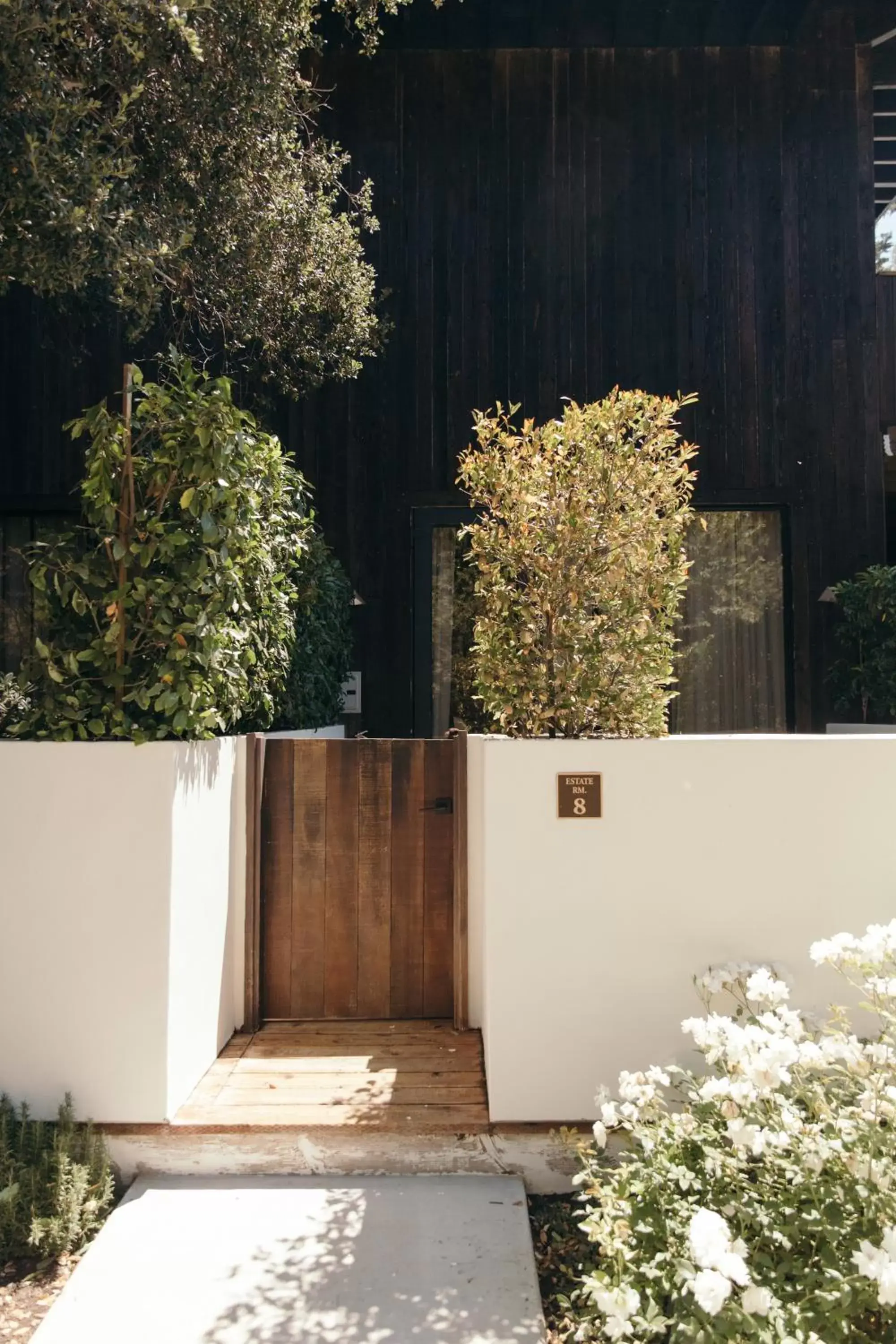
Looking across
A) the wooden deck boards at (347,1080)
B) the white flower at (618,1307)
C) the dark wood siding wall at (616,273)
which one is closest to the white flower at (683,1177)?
the white flower at (618,1307)

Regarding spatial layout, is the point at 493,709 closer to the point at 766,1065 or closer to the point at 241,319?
the point at 766,1065

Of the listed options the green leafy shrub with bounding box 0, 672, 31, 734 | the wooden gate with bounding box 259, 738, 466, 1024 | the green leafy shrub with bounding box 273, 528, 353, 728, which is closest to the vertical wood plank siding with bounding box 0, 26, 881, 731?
the green leafy shrub with bounding box 273, 528, 353, 728

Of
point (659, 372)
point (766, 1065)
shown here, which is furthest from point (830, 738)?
point (659, 372)

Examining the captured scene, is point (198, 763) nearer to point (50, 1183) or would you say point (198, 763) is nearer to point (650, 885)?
point (50, 1183)

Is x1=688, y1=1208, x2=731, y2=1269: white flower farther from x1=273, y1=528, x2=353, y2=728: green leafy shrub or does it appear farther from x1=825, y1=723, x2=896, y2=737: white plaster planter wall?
x1=825, y1=723, x2=896, y2=737: white plaster planter wall

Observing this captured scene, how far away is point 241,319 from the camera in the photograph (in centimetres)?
483

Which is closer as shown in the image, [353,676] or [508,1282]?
[508,1282]

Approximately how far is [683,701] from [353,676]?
249cm

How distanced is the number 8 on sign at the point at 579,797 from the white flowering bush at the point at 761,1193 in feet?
2.35

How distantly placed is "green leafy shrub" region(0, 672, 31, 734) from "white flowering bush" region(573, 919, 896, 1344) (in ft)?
7.90

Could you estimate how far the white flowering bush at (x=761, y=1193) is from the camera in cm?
181

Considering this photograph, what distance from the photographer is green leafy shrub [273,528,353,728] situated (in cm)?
443

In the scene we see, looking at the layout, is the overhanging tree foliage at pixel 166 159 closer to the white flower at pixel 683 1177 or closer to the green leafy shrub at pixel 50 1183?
the green leafy shrub at pixel 50 1183

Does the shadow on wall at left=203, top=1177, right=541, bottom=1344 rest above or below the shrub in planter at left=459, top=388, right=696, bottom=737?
below
